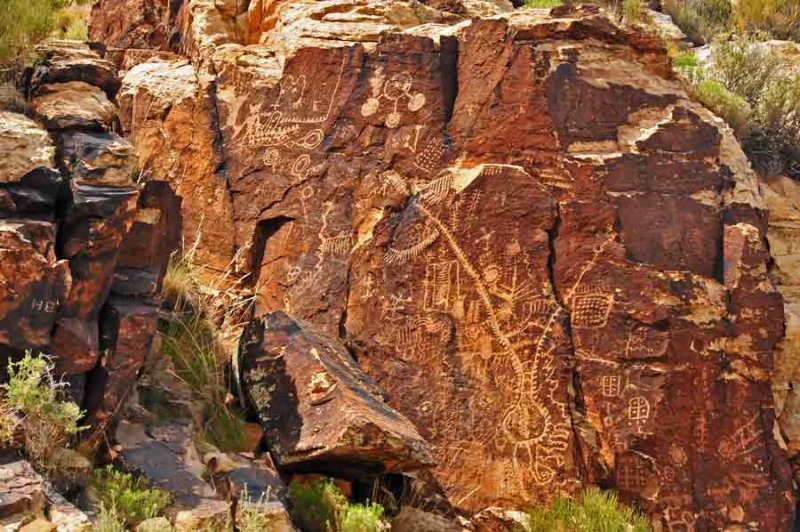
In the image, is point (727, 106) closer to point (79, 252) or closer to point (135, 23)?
point (135, 23)

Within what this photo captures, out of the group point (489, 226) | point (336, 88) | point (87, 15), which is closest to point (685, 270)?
point (489, 226)

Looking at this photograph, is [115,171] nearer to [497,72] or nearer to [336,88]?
[336,88]

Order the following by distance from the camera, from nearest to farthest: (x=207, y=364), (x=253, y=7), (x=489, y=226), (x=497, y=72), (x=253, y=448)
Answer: (x=253, y=448)
(x=207, y=364)
(x=489, y=226)
(x=497, y=72)
(x=253, y=7)

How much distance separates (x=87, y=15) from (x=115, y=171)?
7.06 metres

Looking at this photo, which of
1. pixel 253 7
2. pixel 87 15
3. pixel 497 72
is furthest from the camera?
pixel 87 15

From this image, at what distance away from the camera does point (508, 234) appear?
22.5 feet

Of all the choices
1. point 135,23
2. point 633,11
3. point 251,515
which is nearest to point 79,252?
point 251,515

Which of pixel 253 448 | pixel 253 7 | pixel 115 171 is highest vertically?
pixel 253 7

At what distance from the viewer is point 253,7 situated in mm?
8727

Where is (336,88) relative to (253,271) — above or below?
above

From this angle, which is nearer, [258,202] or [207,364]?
[207,364]

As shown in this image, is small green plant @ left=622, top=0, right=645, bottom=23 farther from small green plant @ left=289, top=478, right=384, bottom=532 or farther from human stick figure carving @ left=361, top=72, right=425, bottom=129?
small green plant @ left=289, top=478, right=384, bottom=532

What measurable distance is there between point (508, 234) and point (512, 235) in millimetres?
26

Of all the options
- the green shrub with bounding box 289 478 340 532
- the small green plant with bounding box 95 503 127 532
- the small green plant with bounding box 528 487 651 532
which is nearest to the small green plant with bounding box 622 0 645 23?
the small green plant with bounding box 528 487 651 532
